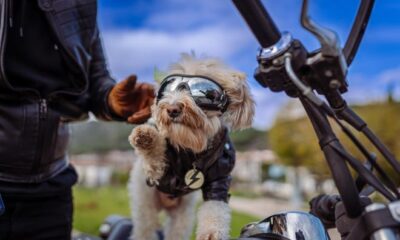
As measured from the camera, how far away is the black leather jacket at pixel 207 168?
4.08 feet

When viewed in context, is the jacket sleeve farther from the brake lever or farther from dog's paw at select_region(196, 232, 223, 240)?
the brake lever

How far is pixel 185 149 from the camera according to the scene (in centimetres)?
120

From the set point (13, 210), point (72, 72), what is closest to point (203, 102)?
point (72, 72)

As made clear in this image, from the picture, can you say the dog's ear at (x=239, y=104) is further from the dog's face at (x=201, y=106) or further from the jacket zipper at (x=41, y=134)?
the jacket zipper at (x=41, y=134)

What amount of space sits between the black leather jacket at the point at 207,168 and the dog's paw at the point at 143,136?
0.21 ft

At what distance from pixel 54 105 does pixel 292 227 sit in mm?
887

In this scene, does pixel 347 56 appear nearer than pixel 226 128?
Yes

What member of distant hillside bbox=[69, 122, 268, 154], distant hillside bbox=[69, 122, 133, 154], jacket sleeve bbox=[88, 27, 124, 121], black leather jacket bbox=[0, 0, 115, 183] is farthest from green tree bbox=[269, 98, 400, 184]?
black leather jacket bbox=[0, 0, 115, 183]

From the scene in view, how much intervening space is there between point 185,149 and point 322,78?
0.59 metres

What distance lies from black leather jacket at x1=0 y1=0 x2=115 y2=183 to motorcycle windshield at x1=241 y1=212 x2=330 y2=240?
2.42 ft

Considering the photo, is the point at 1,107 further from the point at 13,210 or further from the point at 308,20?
the point at 308,20

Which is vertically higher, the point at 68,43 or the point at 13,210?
the point at 68,43

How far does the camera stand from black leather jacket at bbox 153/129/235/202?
1.24 metres

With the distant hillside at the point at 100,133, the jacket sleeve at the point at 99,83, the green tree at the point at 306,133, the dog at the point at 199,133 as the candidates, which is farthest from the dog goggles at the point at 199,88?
the green tree at the point at 306,133
